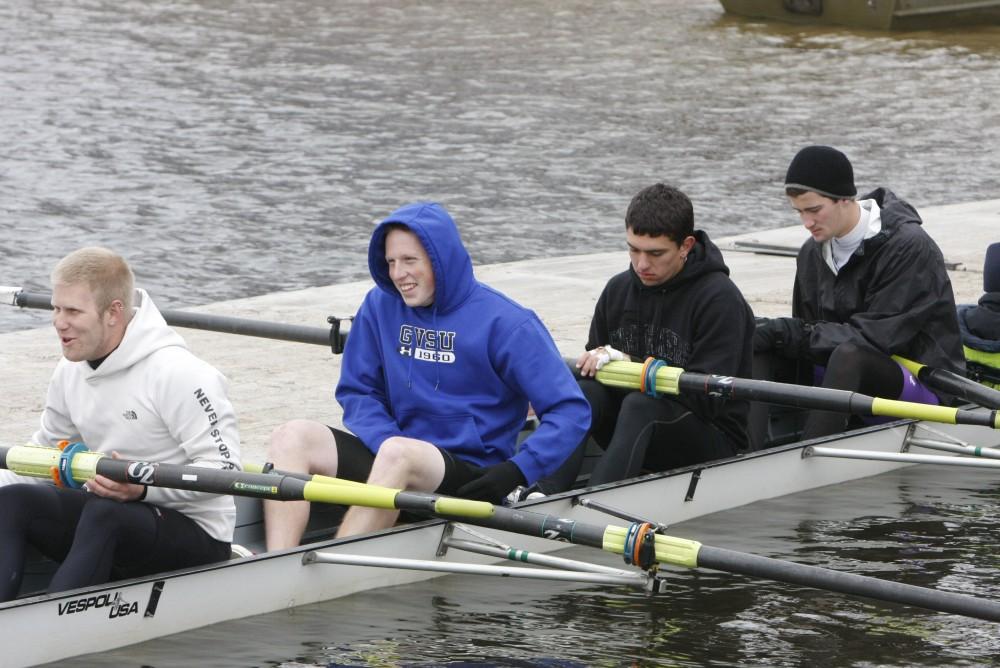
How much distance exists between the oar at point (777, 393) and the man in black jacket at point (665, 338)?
4.0 inches

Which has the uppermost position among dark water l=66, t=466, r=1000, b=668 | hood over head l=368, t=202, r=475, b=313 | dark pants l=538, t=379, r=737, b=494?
hood over head l=368, t=202, r=475, b=313

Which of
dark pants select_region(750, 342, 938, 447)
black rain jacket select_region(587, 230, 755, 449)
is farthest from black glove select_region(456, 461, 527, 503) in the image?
dark pants select_region(750, 342, 938, 447)

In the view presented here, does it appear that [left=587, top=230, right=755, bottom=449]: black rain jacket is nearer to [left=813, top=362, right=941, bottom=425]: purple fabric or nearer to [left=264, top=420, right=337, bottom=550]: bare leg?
[left=813, top=362, right=941, bottom=425]: purple fabric

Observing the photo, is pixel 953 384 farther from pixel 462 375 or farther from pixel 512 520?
pixel 512 520

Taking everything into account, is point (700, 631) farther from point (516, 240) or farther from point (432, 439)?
point (516, 240)

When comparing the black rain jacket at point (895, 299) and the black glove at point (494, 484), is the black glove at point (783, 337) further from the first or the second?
the black glove at point (494, 484)

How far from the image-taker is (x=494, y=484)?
6.71m

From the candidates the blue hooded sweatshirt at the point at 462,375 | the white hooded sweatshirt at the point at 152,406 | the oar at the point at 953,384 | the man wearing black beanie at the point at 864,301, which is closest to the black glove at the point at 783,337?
the man wearing black beanie at the point at 864,301

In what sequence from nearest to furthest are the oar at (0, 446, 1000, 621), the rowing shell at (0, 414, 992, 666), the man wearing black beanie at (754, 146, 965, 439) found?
the oar at (0, 446, 1000, 621) < the rowing shell at (0, 414, 992, 666) < the man wearing black beanie at (754, 146, 965, 439)

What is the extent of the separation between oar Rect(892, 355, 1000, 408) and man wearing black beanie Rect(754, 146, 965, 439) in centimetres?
5

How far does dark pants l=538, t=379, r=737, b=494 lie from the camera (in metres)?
7.50

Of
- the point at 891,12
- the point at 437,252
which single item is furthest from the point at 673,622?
the point at 891,12

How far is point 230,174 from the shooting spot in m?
21.6

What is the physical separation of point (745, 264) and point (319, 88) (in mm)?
16206
